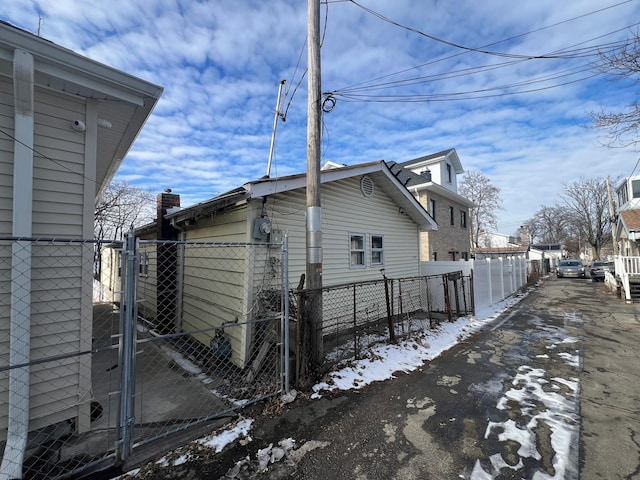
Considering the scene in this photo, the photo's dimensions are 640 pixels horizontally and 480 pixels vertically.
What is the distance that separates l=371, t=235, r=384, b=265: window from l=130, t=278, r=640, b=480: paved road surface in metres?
3.77

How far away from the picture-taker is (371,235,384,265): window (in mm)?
8594

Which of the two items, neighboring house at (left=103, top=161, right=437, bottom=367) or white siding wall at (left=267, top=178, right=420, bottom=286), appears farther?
white siding wall at (left=267, top=178, right=420, bottom=286)

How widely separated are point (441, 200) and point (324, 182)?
1308cm

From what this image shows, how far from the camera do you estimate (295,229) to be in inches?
252

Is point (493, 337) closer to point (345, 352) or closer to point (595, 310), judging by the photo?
point (345, 352)

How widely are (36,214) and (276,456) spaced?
353 cm

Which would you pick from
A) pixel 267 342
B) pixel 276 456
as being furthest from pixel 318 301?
pixel 276 456

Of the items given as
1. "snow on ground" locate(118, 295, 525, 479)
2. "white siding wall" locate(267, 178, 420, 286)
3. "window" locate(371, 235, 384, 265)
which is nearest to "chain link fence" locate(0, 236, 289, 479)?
"snow on ground" locate(118, 295, 525, 479)

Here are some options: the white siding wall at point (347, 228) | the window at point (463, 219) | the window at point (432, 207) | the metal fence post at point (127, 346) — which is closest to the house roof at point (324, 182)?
the white siding wall at point (347, 228)

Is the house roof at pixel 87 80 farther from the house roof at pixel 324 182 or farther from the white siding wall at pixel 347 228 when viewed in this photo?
the white siding wall at pixel 347 228

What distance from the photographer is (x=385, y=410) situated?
3590 mm

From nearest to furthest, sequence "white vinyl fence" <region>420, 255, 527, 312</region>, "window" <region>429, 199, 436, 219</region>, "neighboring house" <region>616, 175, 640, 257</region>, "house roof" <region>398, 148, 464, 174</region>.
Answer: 1. "white vinyl fence" <region>420, 255, 527, 312</region>
2. "neighboring house" <region>616, 175, 640, 257</region>
3. "window" <region>429, 199, 436, 219</region>
4. "house roof" <region>398, 148, 464, 174</region>

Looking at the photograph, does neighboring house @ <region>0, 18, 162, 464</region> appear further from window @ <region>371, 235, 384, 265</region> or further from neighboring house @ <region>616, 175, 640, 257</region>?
neighboring house @ <region>616, 175, 640, 257</region>

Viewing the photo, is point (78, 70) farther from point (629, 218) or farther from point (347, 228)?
point (629, 218)
